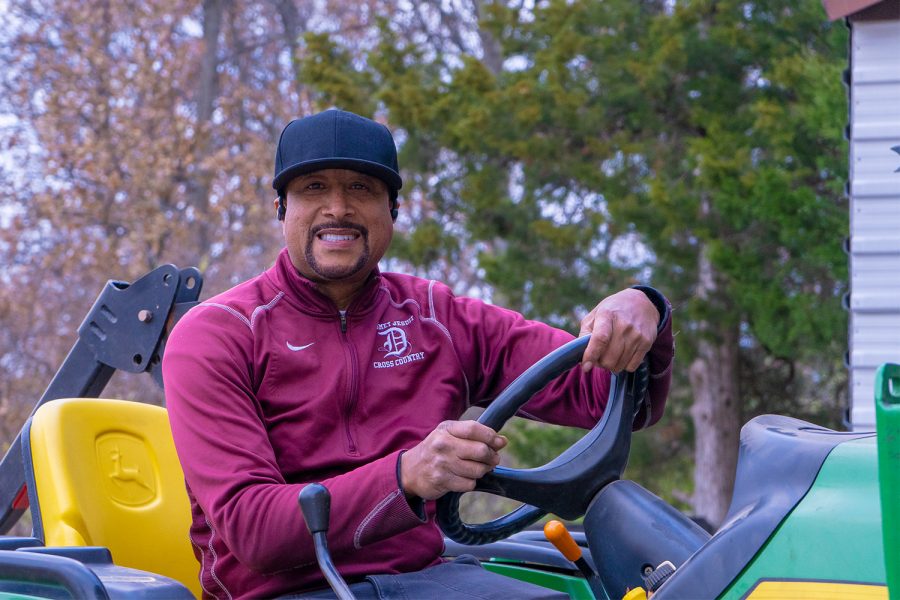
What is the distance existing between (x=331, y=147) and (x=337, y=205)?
0.13m

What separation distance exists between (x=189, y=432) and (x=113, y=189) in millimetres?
10474

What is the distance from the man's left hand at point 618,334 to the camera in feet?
7.36

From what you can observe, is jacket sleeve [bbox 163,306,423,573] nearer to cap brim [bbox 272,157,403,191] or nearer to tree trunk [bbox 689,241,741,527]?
cap brim [bbox 272,157,403,191]

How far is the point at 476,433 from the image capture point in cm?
204

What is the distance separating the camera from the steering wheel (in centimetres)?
218

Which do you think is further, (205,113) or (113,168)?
(205,113)

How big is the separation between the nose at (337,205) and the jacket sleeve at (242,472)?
0.32m

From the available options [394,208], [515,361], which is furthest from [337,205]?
[515,361]

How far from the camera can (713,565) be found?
1666 millimetres

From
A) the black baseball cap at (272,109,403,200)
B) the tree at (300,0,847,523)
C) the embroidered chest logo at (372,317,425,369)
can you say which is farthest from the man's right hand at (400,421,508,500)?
the tree at (300,0,847,523)

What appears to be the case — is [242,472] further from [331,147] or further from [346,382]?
[331,147]

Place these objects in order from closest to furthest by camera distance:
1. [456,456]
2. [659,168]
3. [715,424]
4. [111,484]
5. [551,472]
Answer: [456,456]
[551,472]
[111,484]
[659,168]
[715,424]

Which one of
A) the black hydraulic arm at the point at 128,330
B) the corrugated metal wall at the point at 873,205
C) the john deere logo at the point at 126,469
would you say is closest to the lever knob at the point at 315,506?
the john deere logo at the point at 126,469

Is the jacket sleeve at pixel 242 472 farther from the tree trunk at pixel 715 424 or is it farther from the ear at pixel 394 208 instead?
the tree trunk at pixel 715 424
